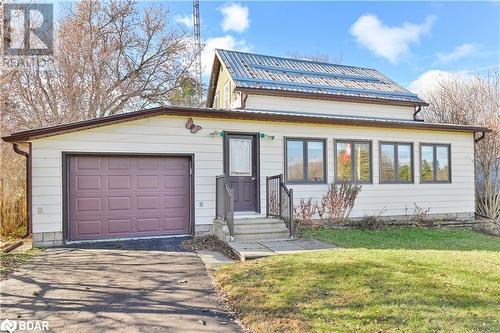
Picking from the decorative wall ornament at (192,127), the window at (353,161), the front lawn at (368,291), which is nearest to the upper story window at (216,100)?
the decorative wall ornament at (192,127)

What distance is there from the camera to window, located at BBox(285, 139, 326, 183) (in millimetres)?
9648

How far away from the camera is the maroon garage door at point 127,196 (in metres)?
7.96

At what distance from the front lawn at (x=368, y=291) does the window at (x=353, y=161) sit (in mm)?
3912

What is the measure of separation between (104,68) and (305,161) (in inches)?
430

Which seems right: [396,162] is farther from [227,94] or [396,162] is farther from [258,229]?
[227,94]

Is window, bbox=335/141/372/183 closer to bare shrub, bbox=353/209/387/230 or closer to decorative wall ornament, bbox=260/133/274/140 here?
bare shrub, bbox=353/209/387/230

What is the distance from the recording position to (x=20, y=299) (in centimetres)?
434

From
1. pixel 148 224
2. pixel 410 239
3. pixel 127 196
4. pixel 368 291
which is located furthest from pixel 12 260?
pixel 410 239

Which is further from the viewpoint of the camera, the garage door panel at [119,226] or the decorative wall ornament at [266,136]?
the decorative wall ornament at [266,136]

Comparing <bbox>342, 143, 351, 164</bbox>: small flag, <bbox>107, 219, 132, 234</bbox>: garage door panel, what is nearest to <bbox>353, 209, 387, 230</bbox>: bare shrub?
<bbox>342, 143, 351, 164</bbox>: small flag

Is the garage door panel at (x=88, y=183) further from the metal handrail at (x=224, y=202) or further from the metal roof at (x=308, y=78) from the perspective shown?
the metal roof at (x=308, y=78)

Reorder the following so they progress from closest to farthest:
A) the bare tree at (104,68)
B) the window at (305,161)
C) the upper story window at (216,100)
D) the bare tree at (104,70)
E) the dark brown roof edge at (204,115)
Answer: the dark brown roof edge at (204,115) < the window at (305,161) < the bare tree at (104,70) < the bare tree at (104,68) < the upper story window at (216,100)

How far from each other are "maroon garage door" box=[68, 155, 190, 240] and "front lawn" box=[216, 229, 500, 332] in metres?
3.42

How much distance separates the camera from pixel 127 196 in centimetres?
829
